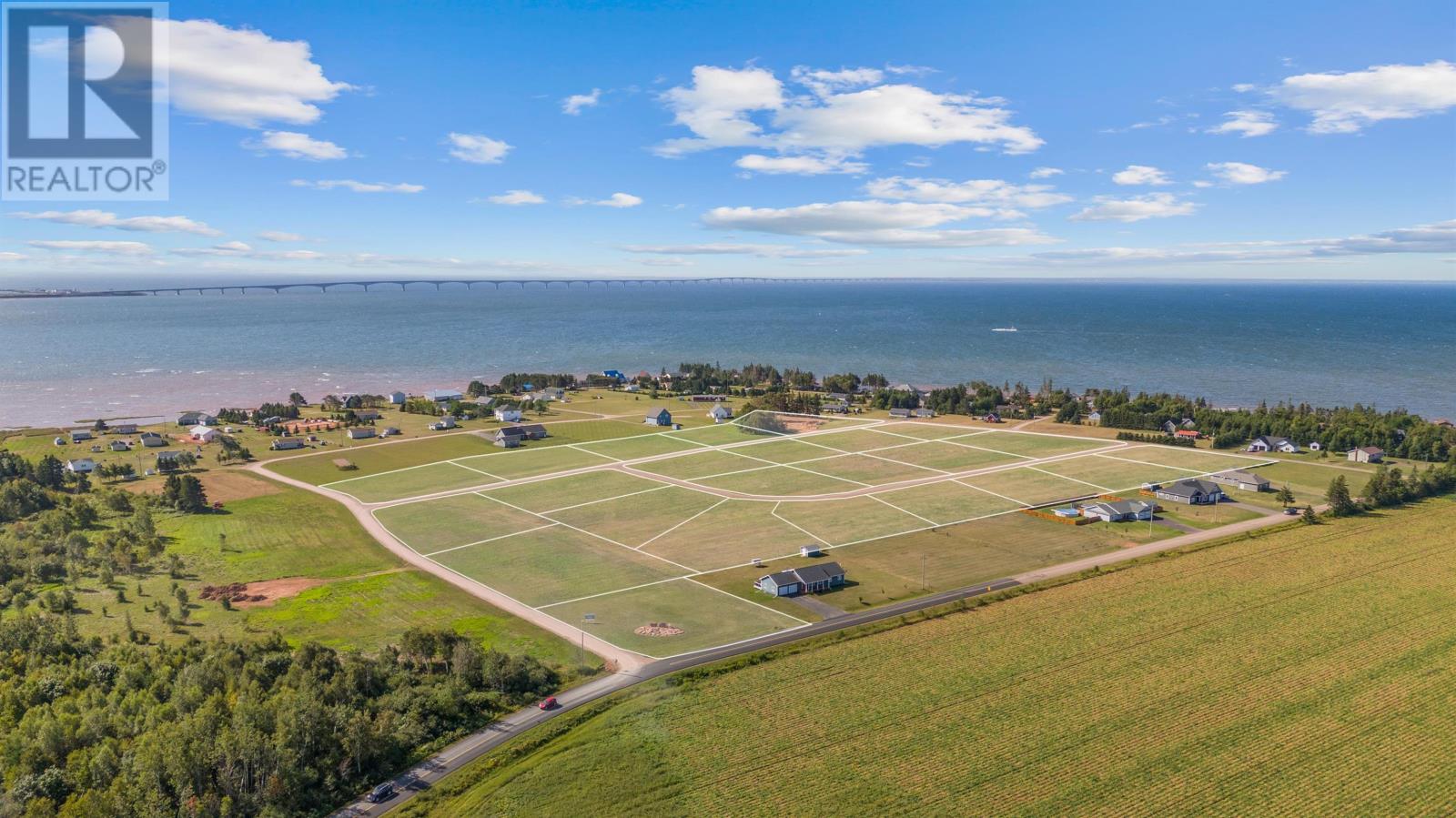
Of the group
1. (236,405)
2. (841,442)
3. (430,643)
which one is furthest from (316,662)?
(236,405)

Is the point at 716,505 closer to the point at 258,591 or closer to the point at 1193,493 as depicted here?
the point at 258,591

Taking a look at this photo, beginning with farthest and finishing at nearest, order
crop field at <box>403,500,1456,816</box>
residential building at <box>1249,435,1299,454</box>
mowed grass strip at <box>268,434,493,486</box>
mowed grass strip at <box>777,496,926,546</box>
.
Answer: residential building at <box>1249,435,1299,454</box> < mowed grass strip at <box>268,434,493,486</box> < mowed grass strip at <box>777,496,926,546</box> < crop field at <box>403,500,1456,816</box>

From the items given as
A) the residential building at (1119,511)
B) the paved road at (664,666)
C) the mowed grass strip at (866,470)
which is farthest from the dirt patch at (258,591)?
the residential building at (1119,511)

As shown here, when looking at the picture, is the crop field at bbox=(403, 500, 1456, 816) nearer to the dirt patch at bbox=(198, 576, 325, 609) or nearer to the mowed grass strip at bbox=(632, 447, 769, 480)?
the dirt patch at bbox=(198, 576, 325, 609)

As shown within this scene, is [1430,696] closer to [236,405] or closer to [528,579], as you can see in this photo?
[528,579]

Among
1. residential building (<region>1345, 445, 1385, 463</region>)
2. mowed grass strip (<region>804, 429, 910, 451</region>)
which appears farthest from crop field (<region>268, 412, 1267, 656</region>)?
residential building (<region>1345, 445, 1385, 463</region>)

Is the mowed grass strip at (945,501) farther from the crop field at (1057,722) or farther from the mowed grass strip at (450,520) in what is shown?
the mowed grass strip at (450,520)

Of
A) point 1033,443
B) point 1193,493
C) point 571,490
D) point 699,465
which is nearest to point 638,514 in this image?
point 571,490
